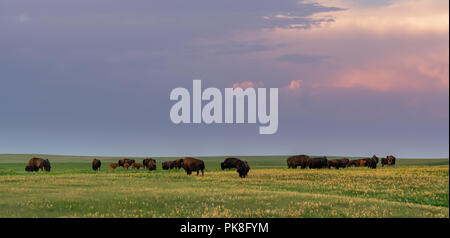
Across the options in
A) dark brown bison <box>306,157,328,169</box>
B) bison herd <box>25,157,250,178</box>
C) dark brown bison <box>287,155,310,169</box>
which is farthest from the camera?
dark brown bison <box>287,155,310,169</box>

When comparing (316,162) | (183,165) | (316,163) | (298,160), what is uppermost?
(183,165)

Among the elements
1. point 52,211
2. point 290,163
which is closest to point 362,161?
point 290,163

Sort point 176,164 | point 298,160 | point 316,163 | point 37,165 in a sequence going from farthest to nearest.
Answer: point 298,160 < point 316,163 < point 176,164 < point 37,165

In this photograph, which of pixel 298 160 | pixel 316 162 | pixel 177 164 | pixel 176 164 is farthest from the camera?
pixel 298 160

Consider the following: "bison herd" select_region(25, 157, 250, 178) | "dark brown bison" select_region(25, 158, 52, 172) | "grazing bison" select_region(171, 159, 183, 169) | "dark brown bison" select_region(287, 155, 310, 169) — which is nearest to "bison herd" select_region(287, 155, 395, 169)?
"dark brown bison" select_region(287, 155, 310, 169)

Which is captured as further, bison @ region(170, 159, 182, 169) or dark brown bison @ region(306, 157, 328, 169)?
dark brown bison @ region(306, 157, 328, 169)

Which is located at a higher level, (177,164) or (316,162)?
(316,162)

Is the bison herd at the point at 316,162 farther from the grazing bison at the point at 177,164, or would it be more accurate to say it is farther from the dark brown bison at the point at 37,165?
the dark brown bison at the point at 37,165

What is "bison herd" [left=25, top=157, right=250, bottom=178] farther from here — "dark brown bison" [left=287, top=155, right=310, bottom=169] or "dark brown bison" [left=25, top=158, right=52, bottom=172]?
"dark brown bison" [left=287, top=155, right=310, bottom=169]

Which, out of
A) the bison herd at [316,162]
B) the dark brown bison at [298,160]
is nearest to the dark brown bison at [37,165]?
the dark brown bison at [298,160]

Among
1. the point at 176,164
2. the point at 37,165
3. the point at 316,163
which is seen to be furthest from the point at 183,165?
the point at 316,163

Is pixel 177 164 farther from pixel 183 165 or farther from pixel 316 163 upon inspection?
pixel 183 165

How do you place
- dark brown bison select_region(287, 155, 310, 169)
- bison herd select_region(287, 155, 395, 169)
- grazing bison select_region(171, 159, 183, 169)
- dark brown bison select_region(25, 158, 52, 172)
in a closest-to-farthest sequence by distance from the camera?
dark brown bison select_region(25, 158, 52, 172), grazing bison select_region(171, 159, 183, 169), bison herd select_region(287, 155, 395, 169), dark brown bison select_region(287, 155, 310, 169)
